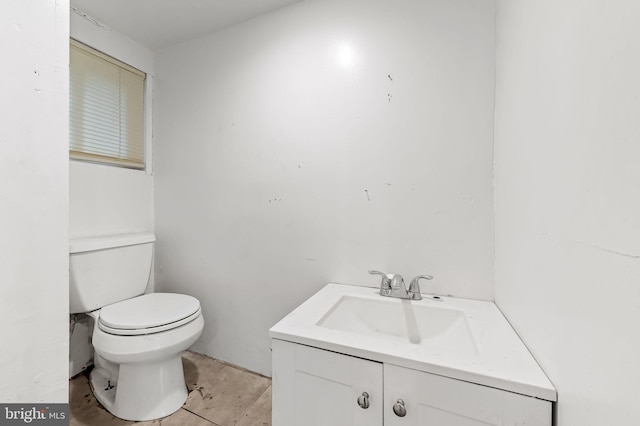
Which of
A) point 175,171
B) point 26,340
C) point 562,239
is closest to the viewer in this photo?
point 562,239

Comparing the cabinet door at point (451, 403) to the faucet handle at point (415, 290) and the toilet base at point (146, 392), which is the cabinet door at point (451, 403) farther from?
the toilet base at point (146, 392)

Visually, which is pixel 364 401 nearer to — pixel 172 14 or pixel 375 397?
pixel 375 397

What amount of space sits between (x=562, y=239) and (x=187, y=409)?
1.52 meters

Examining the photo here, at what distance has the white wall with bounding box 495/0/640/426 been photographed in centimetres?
34

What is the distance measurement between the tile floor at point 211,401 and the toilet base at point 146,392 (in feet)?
0.09

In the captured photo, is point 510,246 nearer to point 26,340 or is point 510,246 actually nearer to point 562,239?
point 562,239

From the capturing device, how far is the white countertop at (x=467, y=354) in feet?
1.87

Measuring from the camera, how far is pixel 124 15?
140 centimetres

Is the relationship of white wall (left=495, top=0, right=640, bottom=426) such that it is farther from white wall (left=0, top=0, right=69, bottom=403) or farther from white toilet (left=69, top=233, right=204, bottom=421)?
white toilet (left=69, top=233, right=204, bottom=421)

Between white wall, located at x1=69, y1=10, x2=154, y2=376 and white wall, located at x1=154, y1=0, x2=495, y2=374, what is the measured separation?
8 cm

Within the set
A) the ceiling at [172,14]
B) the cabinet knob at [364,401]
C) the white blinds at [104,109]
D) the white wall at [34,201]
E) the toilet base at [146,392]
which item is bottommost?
the toilet base at [146,392]

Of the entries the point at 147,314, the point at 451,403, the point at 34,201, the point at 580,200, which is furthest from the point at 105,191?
the point at 580,200

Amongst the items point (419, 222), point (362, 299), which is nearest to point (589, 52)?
point (419, 222)
